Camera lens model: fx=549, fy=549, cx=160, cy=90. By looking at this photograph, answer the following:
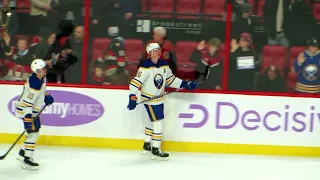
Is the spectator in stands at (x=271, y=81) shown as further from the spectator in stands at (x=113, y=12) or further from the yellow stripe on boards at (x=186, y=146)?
the spectator in stands at (x=113, y=12)

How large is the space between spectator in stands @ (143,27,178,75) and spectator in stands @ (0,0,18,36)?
1.53 metres

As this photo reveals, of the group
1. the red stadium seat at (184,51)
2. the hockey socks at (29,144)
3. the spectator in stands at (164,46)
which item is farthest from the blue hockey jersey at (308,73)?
the hockey socks at (29,144)

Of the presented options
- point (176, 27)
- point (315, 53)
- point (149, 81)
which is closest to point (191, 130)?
point (149, 81)

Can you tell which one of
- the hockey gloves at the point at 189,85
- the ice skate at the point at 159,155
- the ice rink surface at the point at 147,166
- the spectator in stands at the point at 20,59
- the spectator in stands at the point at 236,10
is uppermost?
the spectator in stands at the point at 236,10

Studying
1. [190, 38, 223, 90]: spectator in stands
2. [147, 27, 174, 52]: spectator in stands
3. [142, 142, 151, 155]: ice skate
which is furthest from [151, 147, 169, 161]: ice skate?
[147, 27, 174, 52]: spectator in stands

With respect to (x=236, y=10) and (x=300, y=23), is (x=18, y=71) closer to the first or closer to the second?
(x=236, y=10)

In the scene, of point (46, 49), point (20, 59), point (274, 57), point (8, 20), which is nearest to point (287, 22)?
point (274, 57)

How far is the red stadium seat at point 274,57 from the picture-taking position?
617cm

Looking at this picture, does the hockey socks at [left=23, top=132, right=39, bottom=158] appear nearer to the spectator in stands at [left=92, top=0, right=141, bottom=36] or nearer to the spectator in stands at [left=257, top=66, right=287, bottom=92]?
the spectator in stands at [left=92, top=0, right=141, bottom=36]

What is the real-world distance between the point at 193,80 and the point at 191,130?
0.56 meters

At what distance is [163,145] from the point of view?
19.9 ft

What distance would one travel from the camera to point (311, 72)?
6.15 meters

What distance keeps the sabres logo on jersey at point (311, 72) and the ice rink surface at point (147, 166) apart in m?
0.91

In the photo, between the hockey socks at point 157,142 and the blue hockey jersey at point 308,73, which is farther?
the blue hockey jersey at point 308,73
